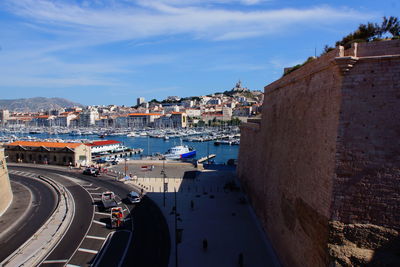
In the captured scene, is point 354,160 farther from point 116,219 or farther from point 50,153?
point 50,153

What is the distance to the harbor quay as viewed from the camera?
1273cm

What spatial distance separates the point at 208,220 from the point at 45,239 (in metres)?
8.13

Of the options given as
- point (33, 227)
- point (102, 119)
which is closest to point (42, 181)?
point (33, 227)

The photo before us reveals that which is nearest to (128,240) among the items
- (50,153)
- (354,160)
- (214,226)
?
(214,226)

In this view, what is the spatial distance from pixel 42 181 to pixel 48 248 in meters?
15.4

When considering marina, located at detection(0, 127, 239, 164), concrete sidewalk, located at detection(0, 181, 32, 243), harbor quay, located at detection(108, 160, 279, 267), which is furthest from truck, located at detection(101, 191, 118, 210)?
marina, located at detection(0, 127, 239, 164)

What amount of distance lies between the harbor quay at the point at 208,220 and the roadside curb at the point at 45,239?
210 inches

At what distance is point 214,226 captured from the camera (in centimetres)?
1611

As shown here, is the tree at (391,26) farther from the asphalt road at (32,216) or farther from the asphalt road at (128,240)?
the asphalt road at (32,216)

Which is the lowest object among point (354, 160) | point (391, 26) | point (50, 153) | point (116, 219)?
point (116, 219)

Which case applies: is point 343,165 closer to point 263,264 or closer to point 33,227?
point 263,264

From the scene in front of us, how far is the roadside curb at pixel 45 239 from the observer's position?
40.0ft

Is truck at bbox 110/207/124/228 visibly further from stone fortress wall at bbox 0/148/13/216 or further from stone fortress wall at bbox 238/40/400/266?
stone fortress wall at bbox 238/40/400/266

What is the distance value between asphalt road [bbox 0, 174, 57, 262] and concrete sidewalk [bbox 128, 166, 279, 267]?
22.4ft
